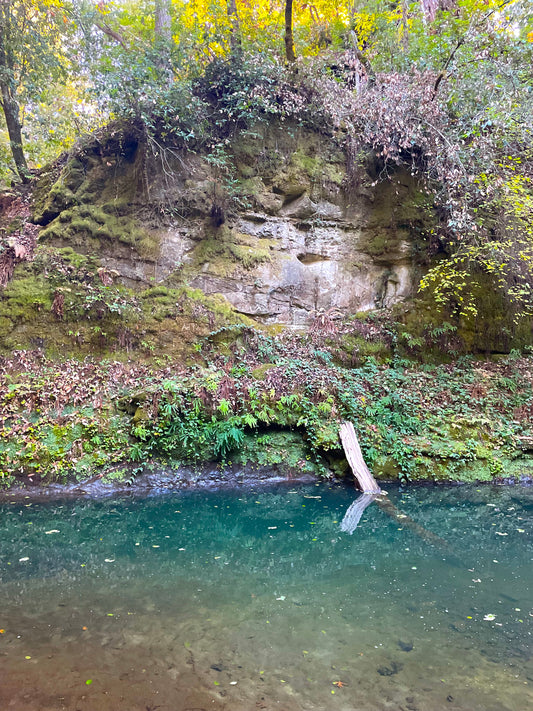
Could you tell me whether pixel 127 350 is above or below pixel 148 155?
below

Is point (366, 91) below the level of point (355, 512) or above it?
above

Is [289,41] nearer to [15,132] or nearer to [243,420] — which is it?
[15,132]

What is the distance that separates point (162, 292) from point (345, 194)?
5.74m

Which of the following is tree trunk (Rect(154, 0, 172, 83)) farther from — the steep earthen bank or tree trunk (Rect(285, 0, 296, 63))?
tree trunk (Rect(285, 0, 296, 63))

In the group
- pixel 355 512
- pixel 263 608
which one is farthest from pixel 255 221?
pixel 263 608

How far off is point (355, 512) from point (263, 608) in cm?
292

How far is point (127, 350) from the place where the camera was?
9.14 m

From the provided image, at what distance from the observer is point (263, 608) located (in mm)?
3729

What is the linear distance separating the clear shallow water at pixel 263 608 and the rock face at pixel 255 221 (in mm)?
6040

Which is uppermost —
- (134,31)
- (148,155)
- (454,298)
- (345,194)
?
(134,31)

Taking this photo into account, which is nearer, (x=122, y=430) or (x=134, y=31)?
(x=122, y=430)

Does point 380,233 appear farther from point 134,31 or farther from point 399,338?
point 134,31

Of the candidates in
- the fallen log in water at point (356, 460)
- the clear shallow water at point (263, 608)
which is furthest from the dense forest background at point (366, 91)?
the clear shallow water at point (263, 608)

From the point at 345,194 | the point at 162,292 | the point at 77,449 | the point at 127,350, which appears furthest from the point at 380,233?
the point at 77,449
